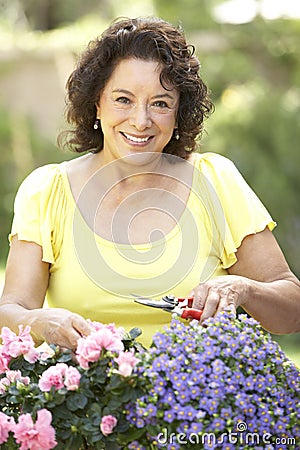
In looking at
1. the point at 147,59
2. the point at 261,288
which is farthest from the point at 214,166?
the point at 261,288

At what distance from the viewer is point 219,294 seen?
90.0 inches

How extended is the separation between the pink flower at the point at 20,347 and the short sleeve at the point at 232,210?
0.81 meters

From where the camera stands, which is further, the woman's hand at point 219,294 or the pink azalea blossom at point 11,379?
the woman's hand at point 219,294

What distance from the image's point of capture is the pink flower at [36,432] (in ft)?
6.40

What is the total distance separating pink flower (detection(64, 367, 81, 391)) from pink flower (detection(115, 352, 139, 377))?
0.10 meters

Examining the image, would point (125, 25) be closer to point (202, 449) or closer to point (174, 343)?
point (174, 343)

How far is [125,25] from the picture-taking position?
2.79 meters

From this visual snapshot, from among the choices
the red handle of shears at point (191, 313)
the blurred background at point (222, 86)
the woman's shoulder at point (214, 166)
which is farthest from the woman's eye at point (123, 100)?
the blurred background at point (222, 86)

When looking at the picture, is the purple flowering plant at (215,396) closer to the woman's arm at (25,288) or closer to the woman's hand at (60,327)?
the woman's hand at (60,327)

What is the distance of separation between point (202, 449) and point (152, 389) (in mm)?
161

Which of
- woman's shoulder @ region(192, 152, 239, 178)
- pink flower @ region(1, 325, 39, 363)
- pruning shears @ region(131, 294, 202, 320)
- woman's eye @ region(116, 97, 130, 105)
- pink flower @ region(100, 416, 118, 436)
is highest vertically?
woman's eye @ region(116, 97, 130, 105)

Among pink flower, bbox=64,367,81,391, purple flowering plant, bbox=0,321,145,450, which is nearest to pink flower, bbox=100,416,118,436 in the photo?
purple flowering plant, bbox=0,321,145,450

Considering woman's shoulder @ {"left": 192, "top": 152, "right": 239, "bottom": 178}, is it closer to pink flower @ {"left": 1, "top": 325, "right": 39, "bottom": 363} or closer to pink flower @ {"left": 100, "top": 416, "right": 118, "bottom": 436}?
pink flower @ {"left": 1, "top": 325, "right": 39, "bottom": 363}

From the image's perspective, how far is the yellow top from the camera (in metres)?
2.71
